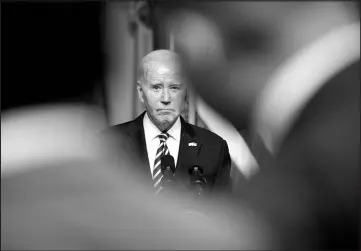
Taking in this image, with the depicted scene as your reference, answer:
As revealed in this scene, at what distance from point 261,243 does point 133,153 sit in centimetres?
66

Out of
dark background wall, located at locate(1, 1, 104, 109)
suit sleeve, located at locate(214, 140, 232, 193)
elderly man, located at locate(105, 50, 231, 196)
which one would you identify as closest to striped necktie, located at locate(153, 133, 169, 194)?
elderly man, located at locate(105, 50, 231, 196)

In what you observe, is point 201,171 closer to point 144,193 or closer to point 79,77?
point 144,193

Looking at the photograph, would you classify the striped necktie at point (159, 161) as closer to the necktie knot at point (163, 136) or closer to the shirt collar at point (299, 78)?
the necktie knot at point (163, 136)

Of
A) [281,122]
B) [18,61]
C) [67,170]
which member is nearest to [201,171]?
[281,122]

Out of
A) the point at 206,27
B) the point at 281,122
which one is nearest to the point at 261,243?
the point at 281,122

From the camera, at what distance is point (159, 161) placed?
5.16ft

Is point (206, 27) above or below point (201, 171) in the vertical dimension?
above

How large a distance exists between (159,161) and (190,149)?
0.14 metres

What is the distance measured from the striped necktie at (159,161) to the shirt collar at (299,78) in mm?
399

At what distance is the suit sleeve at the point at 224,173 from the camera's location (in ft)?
5.19

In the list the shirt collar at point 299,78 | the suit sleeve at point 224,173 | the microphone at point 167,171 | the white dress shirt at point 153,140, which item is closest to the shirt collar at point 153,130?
the white dress shirt at point 153,140

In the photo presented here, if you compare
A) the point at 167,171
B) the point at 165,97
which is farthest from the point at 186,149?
the point at 165,97

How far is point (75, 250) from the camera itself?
1.56 m

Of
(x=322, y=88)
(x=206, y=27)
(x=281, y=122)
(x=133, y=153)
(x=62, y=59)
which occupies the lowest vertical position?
(x=133, y=153)
